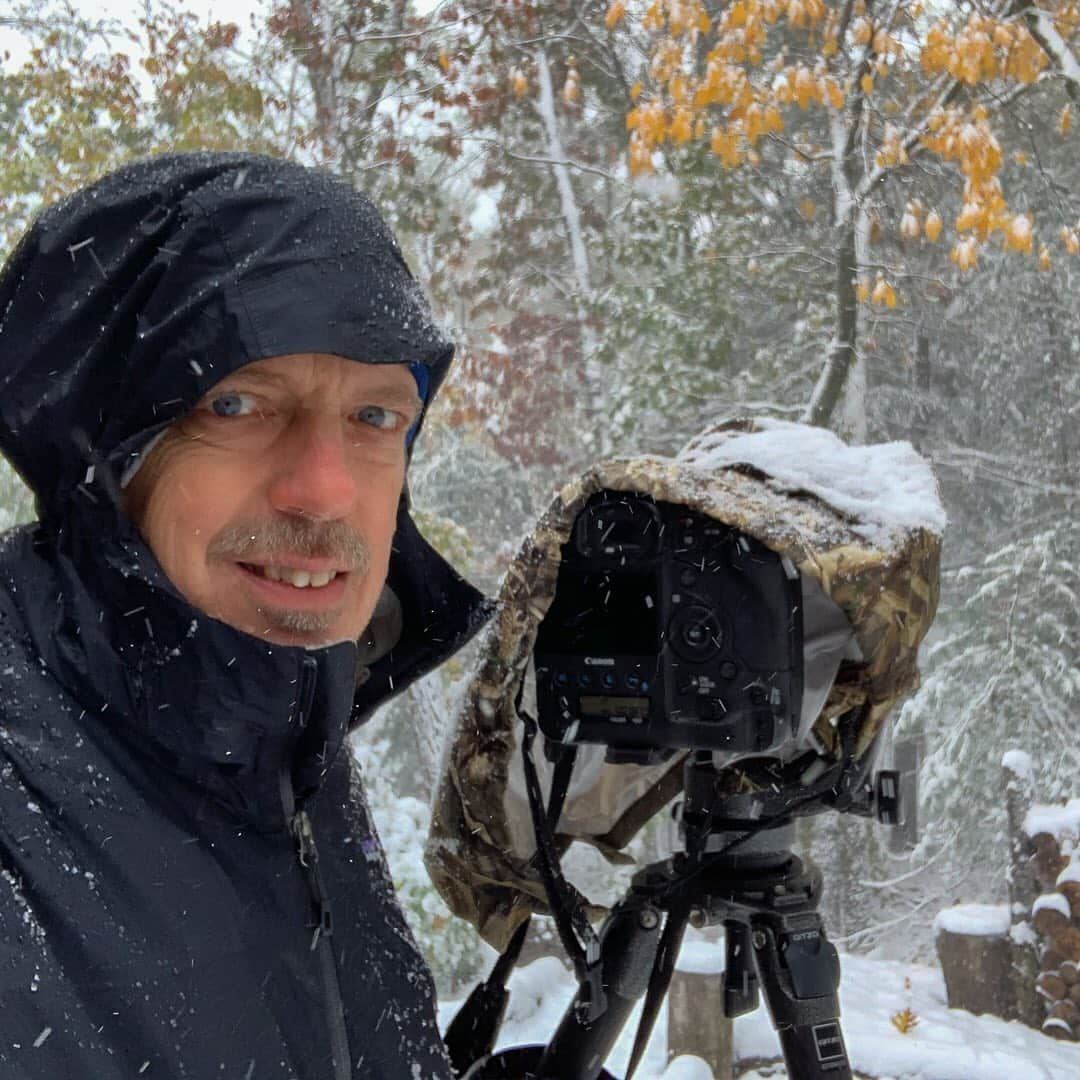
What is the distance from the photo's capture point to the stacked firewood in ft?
9.25

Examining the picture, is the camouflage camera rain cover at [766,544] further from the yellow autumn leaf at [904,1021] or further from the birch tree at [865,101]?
the birch tree at [865,101]

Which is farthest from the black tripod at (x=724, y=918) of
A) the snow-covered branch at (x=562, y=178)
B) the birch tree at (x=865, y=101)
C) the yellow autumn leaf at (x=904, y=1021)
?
the snow-covered branch at (x=562, y=178)

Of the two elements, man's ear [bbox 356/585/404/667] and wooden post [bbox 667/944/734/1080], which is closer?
man's ear [bbox 356/585/404/667]

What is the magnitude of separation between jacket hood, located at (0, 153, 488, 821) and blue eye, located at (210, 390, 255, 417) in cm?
5

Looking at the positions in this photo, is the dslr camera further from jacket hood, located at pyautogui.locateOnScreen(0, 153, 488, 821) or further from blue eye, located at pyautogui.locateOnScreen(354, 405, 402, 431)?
jacket hood, located at pyautogui.locateOnScreen(0, 153, 488, 821)

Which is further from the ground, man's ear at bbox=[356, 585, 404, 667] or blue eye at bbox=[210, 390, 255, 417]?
blue eye at bbox=[210, 390, 255, 417]

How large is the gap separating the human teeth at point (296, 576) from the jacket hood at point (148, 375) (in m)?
0.06

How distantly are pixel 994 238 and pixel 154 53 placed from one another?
4014 mm

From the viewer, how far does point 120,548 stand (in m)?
0.61

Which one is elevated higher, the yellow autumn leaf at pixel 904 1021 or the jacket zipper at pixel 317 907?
the jacket zipper at pixel 317 907

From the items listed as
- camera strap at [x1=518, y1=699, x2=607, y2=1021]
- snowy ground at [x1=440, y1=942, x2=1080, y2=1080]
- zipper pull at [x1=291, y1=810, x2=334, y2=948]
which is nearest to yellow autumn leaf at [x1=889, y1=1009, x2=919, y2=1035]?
snowy ground at [x1=440, y1=942, x2=1080, y2=1080]

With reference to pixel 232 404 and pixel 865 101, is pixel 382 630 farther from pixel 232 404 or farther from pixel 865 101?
pixel 865 101

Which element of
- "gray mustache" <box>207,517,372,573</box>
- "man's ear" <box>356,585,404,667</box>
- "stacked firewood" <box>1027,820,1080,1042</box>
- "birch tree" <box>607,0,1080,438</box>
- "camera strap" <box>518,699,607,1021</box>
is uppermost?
"birch tree" <box>607,0,1080,438</box>

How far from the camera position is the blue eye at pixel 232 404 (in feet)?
2.19
